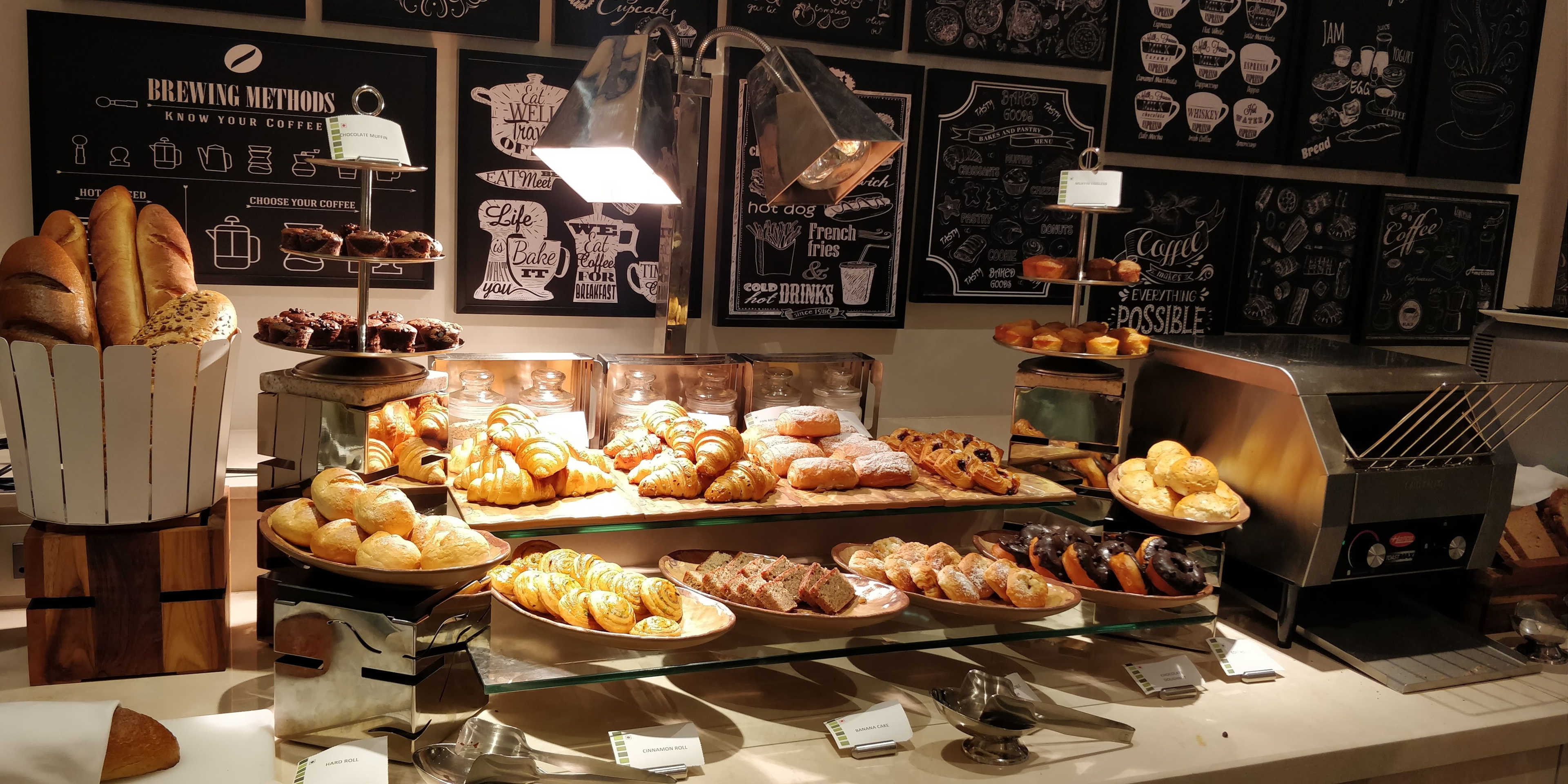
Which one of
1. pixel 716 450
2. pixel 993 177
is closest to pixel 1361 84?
pixel 993 177

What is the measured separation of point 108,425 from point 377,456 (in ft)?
1.46

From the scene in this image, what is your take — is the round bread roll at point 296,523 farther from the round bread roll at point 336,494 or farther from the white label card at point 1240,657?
the white label card at point 1240,657

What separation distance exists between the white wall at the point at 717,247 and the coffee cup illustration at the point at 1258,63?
0.96ft

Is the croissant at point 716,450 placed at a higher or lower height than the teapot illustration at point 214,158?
lower

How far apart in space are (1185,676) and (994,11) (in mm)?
2100

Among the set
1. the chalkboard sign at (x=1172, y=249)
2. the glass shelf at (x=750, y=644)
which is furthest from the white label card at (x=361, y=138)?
the chalkboard sign at (x=1172, y=249)

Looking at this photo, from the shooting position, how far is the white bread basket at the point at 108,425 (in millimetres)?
1728

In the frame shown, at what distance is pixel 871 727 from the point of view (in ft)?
5.97

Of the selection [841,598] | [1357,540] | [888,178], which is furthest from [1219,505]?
[888,178]

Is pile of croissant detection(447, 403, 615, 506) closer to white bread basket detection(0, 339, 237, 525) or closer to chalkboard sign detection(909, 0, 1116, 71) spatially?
white bread basket detection(0, 339, 237, 525)

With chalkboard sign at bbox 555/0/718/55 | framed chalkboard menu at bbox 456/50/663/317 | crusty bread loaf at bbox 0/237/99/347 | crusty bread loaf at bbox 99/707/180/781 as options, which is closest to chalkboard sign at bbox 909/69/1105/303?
chalkboard sign at bbox 555/0/718/55

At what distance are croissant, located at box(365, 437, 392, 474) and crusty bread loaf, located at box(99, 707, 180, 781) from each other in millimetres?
581

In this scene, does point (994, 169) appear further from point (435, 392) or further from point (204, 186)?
point (204, 186)

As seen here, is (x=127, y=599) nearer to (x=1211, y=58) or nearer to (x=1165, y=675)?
(x=1165, y=675)
